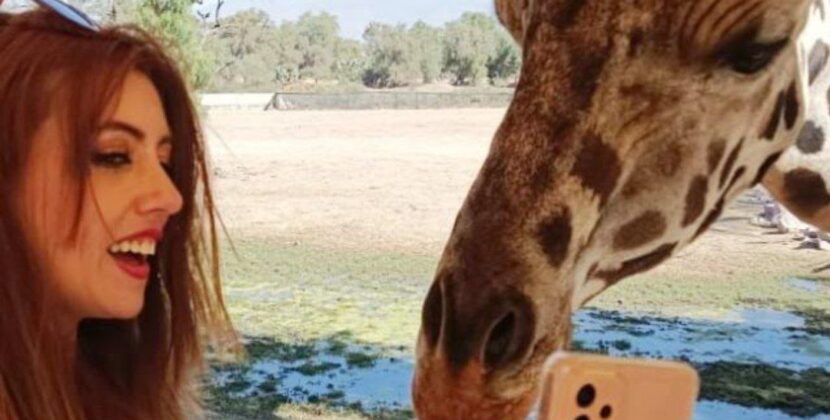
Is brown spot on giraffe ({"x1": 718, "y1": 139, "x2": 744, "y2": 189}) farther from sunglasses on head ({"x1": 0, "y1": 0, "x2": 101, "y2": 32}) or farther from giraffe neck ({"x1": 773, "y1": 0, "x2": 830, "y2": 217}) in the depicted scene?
sunglasses on head ({"x1": 0, "y1": 0, "x2": 101, "y2": 32})

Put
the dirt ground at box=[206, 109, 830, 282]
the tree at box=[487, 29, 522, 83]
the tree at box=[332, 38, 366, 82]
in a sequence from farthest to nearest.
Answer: the tree at box=[332, 38, 366, 82] < the tree at box=[487, 29, 522, 83] < the dirt ground at box=[206, 109, 830, 282]

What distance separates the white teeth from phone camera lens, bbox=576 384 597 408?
302mm

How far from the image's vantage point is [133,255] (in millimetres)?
591

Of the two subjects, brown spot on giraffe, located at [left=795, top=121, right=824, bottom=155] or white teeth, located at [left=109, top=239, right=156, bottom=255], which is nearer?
white teeth, located at [left=109, top=239, right=156, bottom=255]

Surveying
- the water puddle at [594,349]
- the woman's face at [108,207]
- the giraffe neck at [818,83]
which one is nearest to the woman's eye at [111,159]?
the woman's face at [108,207]

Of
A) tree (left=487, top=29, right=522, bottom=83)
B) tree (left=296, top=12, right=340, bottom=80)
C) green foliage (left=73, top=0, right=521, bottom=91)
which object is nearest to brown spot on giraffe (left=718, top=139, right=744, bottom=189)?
tree (left=487, top=29, right=522, bottom=83)

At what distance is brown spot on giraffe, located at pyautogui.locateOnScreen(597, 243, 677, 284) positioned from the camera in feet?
2.96

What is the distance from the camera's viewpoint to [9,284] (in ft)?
1.80

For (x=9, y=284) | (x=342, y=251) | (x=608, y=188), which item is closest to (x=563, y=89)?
(x=608, y=188)

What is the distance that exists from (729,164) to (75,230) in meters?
0.57

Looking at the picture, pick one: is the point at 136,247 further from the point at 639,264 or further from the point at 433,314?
the point at 639,264

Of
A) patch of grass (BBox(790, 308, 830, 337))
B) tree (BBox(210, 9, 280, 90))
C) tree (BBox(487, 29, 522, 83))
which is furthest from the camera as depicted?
tree (BBox(210, 9, 280, 90))

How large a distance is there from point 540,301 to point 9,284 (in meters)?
0.38

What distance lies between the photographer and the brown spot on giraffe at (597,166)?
821 mm
